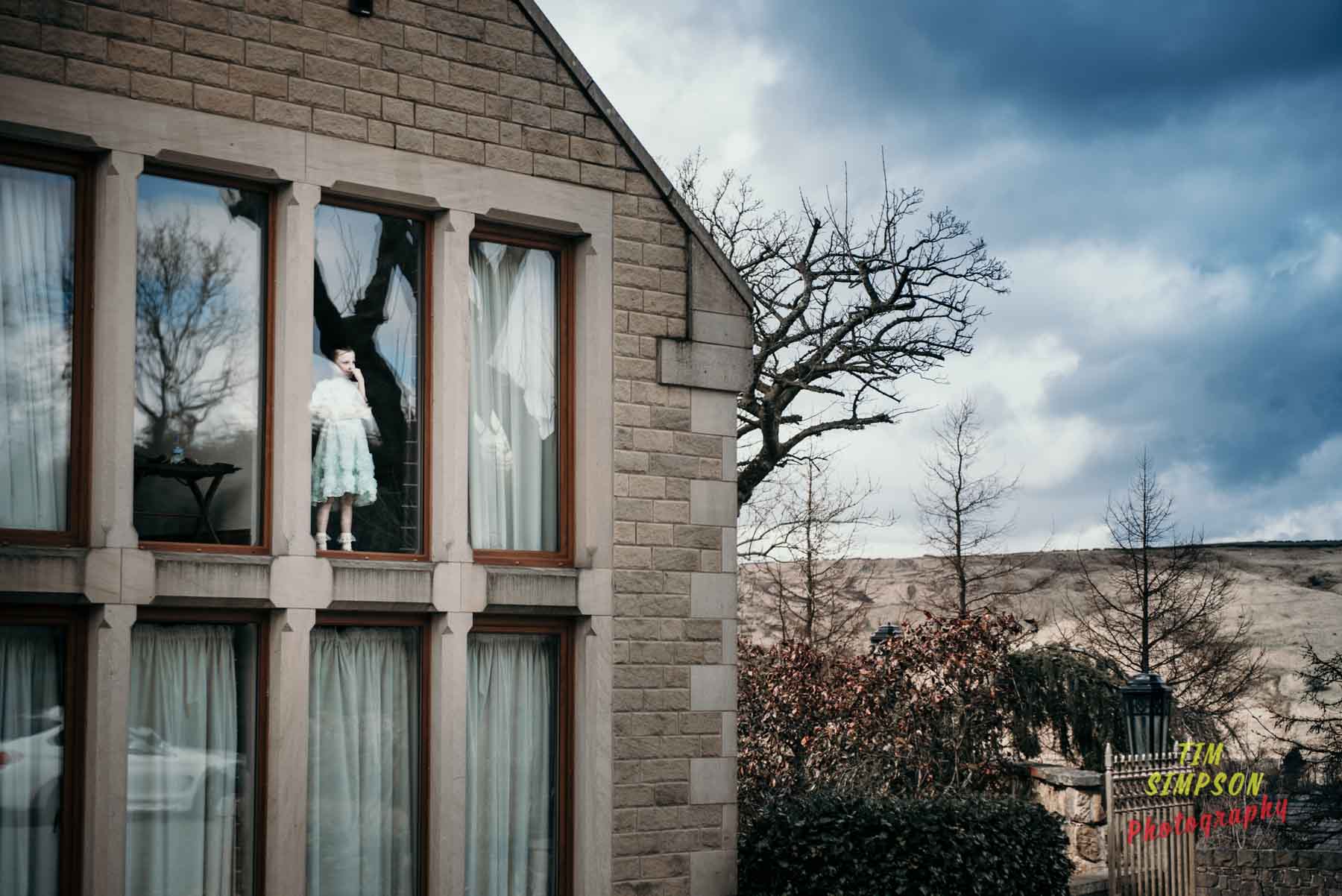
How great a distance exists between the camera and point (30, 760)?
697cm

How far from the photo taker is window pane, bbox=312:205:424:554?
26.5 feet

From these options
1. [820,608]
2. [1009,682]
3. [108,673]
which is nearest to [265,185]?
[108,673]

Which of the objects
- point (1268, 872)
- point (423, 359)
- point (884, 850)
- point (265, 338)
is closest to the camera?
point (265, 338)

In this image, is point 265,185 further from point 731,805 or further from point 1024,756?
point 1024,756

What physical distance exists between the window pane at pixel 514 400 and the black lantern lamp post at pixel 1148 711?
822cm

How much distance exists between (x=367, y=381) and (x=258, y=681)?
1.86m

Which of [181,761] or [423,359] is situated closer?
[181,761]

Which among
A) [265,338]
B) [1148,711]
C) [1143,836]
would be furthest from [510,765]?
[1148,711]

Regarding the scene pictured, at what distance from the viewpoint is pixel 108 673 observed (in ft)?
23.2

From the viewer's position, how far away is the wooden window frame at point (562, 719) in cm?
853

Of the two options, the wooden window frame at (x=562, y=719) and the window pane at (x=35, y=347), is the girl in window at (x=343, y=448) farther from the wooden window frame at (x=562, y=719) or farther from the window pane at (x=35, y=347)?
the window pane at (x=35, y=347)

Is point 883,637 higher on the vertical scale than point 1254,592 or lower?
higher

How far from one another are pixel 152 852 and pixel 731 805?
363 cm

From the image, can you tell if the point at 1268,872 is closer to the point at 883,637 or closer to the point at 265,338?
the point at 883,637
